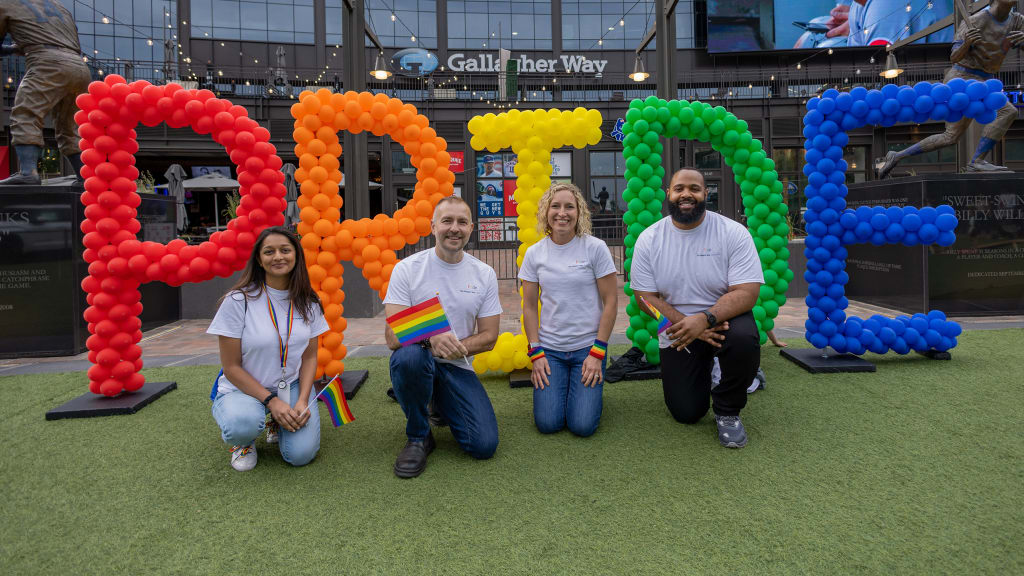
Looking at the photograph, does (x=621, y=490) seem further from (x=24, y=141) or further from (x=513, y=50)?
(x=513, y=50)

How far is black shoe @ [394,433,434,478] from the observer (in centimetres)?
264

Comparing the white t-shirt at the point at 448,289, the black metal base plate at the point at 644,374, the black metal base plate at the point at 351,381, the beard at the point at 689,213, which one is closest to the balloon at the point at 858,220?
the black metal base plate at the point at 644,374

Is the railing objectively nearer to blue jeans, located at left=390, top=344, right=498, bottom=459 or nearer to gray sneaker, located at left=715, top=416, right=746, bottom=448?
blue jeans, located at left=390, top=344, right=498, bottom=459

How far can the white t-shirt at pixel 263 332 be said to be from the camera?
2.69 m

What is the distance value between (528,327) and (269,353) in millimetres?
1454

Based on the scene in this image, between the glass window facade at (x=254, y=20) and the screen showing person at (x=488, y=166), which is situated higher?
the glass window facade at (x=254, y=20)

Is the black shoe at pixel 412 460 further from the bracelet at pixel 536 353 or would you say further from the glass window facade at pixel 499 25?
the glass window facade at pixel 499 25

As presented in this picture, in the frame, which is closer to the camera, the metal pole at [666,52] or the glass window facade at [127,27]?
the metal pole at [666,52]

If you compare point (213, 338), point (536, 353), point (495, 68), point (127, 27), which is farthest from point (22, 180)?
point (127, 27)

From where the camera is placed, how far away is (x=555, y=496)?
2.41m

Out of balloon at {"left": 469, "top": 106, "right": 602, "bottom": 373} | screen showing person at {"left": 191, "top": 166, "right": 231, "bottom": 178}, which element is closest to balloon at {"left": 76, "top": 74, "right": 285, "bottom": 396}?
balloon at {"left": 469, "top": 106, "right": 602, "bottom": 373}

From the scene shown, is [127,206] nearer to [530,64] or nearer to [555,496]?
[555,496]

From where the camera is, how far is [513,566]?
1891 mm

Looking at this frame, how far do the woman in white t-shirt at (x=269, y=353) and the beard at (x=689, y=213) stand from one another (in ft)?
6.91
